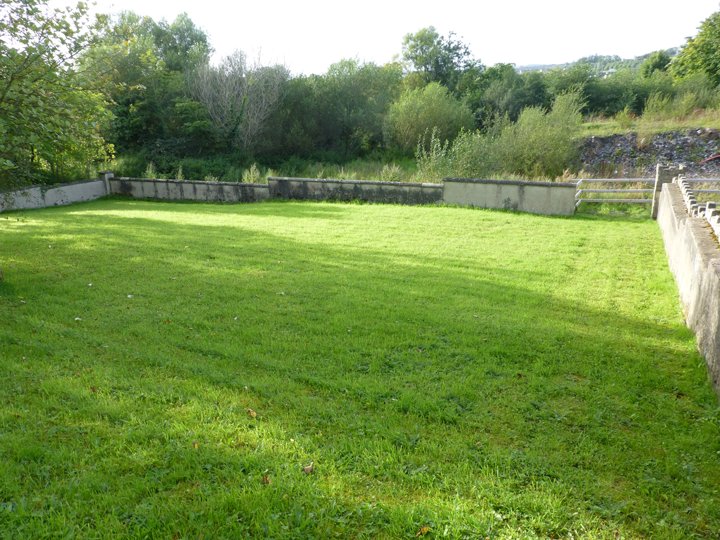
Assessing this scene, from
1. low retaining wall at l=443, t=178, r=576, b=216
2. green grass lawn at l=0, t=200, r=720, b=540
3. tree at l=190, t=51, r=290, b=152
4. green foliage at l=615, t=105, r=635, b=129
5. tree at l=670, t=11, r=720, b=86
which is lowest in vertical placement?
green grass lawn at l=0, t=200, r=720, b=540

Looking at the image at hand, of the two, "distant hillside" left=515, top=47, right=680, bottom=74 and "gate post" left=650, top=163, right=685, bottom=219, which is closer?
"gate post" left=650, top=163, right=685, bottom=219

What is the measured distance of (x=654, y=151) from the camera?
1062 inches

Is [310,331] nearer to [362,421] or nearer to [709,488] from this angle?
[362,421]

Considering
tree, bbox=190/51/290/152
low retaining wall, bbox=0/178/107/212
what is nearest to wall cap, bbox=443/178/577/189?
low retaining wall, bbox=0/178/107/212

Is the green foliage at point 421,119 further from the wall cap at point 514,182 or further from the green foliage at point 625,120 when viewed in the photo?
the wall cap at point 514,182

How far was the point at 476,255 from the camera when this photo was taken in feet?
27.1

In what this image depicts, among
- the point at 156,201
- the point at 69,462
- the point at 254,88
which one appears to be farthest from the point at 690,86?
the point at 69,462

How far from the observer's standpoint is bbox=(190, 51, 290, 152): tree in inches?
1120

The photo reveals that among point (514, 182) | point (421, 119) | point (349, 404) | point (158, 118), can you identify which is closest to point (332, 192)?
point (514, 182)

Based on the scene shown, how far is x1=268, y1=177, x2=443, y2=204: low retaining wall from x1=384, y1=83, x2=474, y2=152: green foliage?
52.0ft

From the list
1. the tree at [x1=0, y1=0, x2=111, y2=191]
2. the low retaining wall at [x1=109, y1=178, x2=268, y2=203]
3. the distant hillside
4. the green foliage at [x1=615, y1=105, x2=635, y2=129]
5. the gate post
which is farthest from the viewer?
the distant hillside

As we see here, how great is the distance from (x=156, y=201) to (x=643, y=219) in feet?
58.2

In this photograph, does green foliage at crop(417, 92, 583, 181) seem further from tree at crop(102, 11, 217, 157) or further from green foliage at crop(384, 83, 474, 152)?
tree at crop(102, 11, 217, 157)

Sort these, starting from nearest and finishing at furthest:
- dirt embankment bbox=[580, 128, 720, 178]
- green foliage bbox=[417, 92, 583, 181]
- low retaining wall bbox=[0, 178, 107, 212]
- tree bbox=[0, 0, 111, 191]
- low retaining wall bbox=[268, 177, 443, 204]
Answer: tree bbox=[0, 0, 111, 191], low retaining wall bbox=[268, 177, 443, 204], green foliage bbox=[417, 92, 583, 181], low retaining wall bbox=[0, 178, 107, 212], dirt embankment bbox=[580, 128, 720, 178]
